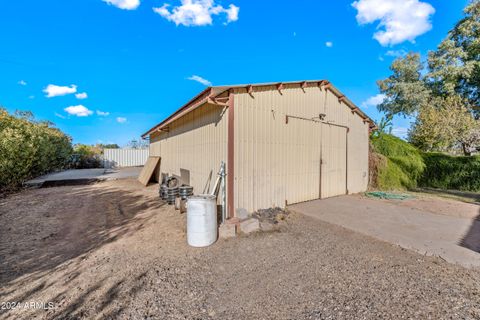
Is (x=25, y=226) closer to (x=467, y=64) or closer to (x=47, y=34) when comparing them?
(x=47, y=34)

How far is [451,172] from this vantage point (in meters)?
10.6

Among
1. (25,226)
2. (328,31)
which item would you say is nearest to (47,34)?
(25,226)

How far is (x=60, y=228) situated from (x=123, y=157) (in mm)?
20403

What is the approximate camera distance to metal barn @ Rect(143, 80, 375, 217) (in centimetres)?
480

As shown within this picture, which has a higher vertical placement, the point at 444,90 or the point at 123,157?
the point at 444,90

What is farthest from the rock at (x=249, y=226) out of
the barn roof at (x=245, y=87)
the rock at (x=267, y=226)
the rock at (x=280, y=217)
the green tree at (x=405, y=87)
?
the green tree at (x=405, y=87)

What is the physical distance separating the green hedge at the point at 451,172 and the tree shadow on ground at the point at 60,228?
1341 cm

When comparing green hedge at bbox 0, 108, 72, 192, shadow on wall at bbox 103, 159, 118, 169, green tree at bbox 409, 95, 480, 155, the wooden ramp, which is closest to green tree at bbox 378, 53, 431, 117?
green tree at bbox 409, 95, 480, 155

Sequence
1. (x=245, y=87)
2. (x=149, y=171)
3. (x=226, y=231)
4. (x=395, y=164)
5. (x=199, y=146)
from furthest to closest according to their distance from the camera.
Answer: (x=149, y=171) < (x=395, y=164) < (x=199, y=146) < (x=245, y=87) < (x=226, y=231)

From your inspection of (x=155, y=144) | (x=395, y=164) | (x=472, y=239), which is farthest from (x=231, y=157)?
(x=155, y=144)

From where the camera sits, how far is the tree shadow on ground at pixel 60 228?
3211mm

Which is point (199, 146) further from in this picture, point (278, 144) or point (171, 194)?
point (278, 144)

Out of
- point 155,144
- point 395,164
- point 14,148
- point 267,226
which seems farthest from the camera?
point 155,144

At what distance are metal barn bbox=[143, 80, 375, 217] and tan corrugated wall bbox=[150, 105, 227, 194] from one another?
23 mm
